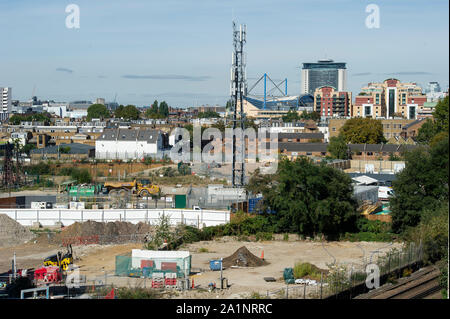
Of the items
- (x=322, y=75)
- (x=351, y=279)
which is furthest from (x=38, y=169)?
(x=322, y=75)

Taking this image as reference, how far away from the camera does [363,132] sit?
145ft

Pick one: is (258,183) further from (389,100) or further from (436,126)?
(389,100)

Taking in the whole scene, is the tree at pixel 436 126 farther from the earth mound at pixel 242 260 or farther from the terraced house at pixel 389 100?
the terraced house at pixel 389 100

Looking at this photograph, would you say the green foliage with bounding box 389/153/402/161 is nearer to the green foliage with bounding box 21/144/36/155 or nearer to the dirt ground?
the dirt ground

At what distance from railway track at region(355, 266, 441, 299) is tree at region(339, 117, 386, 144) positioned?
101 ft

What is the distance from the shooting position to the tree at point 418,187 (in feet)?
58.7

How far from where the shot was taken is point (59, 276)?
13406 mm

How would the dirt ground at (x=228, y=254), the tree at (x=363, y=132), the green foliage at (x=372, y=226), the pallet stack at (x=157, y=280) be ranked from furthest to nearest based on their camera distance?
1. the tree at (x=363, y=132)
2. the green foliage at (x=372, y=226)
3. the dirt ground at (x=228, y=254)
4. the pallet stack at (x=157, y=280)

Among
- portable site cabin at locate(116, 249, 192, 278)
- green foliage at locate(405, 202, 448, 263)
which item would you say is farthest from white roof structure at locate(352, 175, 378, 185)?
portable site cabin at locate(116, 249, 192, 278)

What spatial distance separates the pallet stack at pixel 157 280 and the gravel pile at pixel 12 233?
662 centimetres

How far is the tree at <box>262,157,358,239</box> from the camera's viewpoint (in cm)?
1805

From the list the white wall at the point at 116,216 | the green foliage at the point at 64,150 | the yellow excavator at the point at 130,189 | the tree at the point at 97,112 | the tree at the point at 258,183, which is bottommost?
the white wall at the point at 116,216

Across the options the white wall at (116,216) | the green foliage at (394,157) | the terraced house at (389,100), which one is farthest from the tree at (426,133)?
the terraced house at (389,100)
